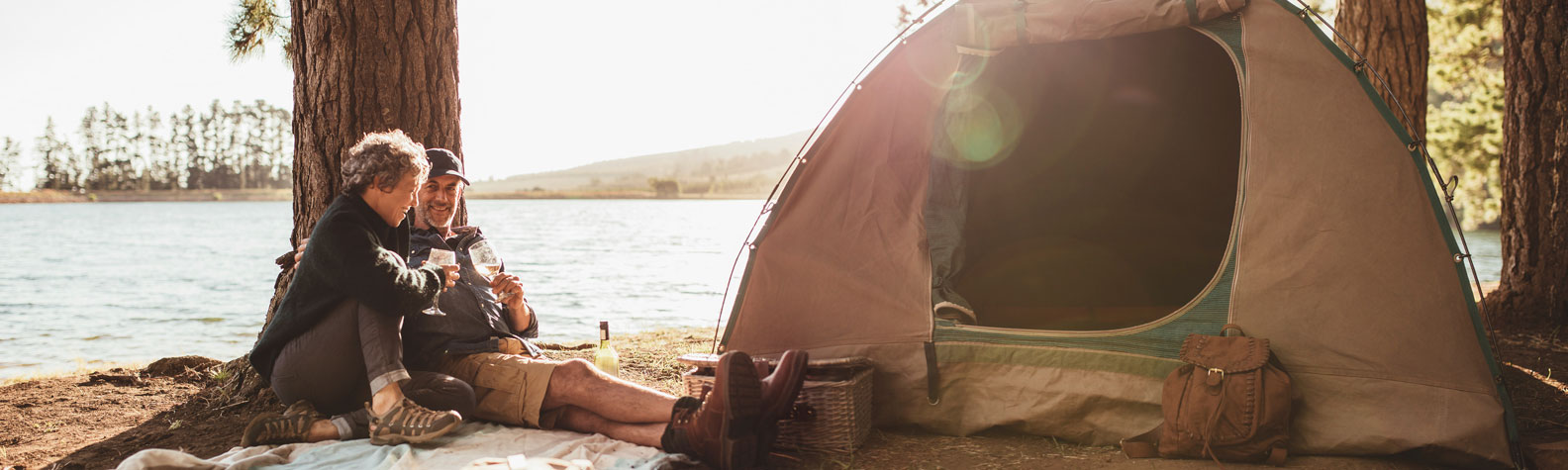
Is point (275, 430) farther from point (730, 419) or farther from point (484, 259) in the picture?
point (730, 419)

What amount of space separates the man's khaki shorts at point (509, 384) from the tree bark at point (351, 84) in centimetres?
104

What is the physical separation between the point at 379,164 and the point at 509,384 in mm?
872

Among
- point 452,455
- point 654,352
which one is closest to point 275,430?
point 452,455

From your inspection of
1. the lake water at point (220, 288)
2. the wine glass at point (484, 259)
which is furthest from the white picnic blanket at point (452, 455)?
the lake water at point (220, 288)

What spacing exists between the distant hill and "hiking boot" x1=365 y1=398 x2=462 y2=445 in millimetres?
65058

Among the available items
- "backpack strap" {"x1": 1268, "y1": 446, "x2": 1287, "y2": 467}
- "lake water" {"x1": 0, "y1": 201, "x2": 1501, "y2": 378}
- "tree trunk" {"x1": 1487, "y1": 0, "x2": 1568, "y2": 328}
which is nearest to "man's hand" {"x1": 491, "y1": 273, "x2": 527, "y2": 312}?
"backpack strap" {"x1": 1268, "y1": 446, "x2": 1287, "y2": 467}

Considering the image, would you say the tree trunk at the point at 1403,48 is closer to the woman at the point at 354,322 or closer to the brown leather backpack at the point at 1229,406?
the brown leather backpack at the point at 1229,406

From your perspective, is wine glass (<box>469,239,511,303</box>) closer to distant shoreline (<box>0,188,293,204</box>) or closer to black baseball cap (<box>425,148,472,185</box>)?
black baseball cap (<box>425,148,472,185</box>)

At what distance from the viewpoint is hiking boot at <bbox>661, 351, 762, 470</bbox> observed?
255 cm

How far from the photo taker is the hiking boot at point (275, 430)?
108 inches

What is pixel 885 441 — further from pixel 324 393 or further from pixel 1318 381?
pixel 324 393

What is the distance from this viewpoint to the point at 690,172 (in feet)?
286

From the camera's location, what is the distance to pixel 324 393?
9.10 ft

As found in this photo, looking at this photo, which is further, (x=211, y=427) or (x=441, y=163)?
(x=211, y=427)
